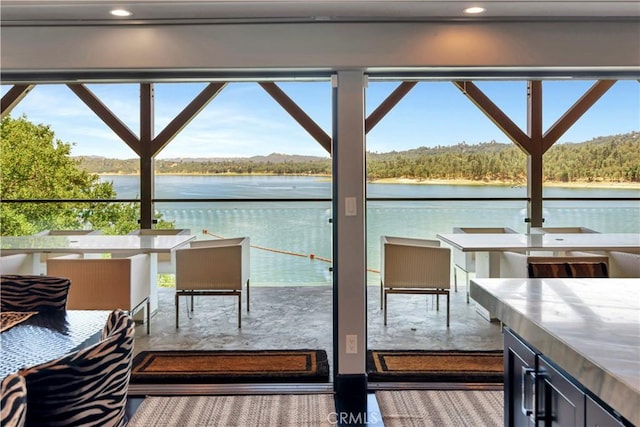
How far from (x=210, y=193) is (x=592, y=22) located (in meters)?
3.59

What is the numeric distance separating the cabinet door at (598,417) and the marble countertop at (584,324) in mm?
44

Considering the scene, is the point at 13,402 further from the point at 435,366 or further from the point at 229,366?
the point at 435,366

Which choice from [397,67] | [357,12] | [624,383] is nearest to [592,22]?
[397,67]

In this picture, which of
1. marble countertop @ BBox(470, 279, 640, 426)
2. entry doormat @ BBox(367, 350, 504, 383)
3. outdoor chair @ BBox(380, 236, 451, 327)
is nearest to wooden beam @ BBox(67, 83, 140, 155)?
outdoor chair @ BBox(380, 236, 451, 327)

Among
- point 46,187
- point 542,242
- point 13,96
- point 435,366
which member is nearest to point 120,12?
point 435,366

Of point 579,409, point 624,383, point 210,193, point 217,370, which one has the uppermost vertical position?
point 210,193

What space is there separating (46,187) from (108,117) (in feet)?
3.70

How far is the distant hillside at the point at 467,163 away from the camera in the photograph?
15.9ft

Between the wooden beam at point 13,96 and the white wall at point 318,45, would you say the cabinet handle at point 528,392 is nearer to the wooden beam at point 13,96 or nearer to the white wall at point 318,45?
the white wall at point 318,45

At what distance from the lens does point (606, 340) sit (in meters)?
0.98

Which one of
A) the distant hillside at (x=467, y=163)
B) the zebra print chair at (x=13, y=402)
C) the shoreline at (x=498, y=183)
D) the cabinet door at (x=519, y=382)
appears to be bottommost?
the cabinet door at (x=519, y=382)

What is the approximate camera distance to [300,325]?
3.97 metres

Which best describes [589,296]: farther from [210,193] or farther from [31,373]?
[210,193]

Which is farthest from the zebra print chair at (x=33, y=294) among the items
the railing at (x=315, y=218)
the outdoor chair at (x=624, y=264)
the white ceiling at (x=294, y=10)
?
the outdoor chair at (x=624, y=264)
